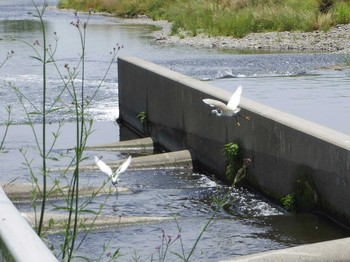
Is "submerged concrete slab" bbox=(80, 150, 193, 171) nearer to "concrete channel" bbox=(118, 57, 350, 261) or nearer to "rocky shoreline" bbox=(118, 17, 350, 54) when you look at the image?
"concrete channel" bbox=(118, 57, 350, 261)

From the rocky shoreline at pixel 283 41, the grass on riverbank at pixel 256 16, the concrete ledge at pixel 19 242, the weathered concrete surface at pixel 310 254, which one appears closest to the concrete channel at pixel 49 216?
the concrete ledge at pixel 19 242

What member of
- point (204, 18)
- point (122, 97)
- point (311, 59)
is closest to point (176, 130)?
point (122, 97)

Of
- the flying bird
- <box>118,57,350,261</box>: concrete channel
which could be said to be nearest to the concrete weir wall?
<box>118,57,350,261</box>: concrete channel

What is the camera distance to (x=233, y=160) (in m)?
10.5

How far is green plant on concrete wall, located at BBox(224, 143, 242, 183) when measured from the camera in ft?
34.4

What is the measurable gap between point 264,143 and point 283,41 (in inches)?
824

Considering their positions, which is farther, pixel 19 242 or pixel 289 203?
pixel 289 203

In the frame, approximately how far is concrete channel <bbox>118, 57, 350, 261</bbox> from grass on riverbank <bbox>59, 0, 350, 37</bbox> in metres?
19.1

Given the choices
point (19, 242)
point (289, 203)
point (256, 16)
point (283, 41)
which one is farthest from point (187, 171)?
point (256, 16)

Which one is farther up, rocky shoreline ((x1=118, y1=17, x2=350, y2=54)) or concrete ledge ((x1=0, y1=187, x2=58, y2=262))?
concrete ledge ((x1=0, y1=187, x2=58, y2=262))

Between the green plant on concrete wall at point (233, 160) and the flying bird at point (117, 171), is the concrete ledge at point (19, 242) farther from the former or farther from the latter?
the green plant on concrete wall at point (233, 160)

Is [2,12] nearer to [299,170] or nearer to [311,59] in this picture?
[311,59]

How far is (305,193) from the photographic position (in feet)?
28.8

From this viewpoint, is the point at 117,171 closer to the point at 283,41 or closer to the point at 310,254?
the point at 310,254
